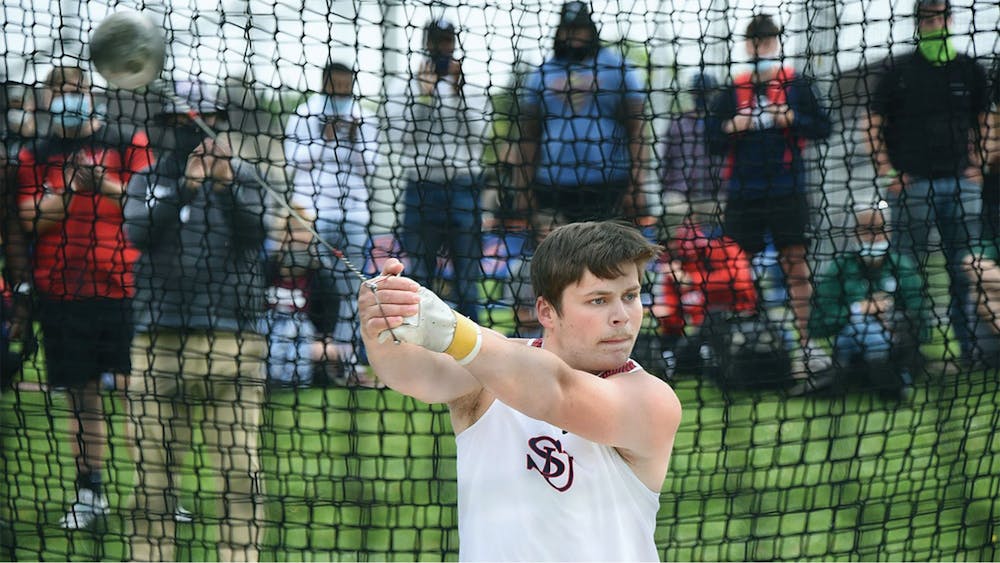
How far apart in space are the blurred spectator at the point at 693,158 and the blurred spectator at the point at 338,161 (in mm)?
1117

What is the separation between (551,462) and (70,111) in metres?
2.46

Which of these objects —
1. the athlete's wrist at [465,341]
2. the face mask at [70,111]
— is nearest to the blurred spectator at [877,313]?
the athlete's wrist at [465,341]

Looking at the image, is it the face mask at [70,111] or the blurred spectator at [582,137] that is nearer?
the face mask at [70,111]

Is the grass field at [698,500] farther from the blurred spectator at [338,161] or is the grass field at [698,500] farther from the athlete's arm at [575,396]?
the athlete's arm at [575,396]

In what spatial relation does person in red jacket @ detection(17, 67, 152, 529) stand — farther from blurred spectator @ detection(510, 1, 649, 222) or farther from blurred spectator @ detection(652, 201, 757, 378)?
blurred spectator @ detection(652, 201, 757, 378)

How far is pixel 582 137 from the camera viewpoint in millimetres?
4359

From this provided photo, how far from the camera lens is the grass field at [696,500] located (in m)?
4.14

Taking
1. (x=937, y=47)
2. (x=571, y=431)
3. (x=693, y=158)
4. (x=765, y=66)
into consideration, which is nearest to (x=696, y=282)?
(x=693, y=158)

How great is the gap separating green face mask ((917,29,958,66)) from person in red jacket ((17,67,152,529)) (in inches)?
106

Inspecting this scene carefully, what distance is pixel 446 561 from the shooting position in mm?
4211

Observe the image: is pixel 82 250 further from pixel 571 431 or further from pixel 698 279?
pixel 571 431

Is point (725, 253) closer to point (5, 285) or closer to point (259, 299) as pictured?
point (259, 299)

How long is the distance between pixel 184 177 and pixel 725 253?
6.88 feet

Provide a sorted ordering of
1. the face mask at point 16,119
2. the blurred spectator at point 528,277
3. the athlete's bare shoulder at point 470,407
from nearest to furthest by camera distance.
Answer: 1. the athlete's bare shoulder at point 470,407
2. the face mask at point 16,119
3. the blurred spectator at point 528,277
